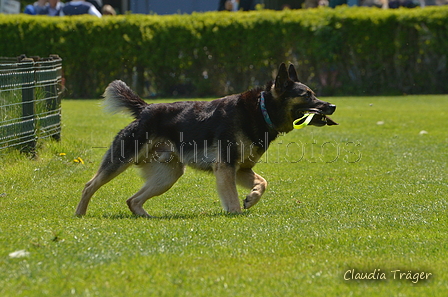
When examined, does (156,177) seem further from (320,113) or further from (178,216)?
(320,113)

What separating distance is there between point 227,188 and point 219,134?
59 cm

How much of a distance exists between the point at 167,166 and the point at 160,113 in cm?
63

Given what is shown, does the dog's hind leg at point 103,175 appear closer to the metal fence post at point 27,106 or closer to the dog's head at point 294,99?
the dog's head at point 294,99

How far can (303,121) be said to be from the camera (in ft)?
24.9

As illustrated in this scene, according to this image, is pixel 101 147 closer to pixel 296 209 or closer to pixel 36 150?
pixel 36 150

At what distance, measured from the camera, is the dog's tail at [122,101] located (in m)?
7.73

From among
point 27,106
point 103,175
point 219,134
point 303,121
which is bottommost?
point 103,175

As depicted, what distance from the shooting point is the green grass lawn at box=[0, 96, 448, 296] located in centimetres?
445

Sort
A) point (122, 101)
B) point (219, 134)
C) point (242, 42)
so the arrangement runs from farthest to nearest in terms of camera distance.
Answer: point (242, 42) < point (122, 101) < point (219, 134)

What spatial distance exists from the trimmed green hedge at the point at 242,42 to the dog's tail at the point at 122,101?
1407 centimetres

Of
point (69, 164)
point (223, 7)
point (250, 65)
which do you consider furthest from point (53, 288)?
point (223, 7)

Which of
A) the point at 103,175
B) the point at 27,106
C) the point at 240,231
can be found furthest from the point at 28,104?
the point at 240,231

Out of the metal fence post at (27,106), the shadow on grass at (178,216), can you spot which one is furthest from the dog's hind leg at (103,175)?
the metal fence post at (27,106)

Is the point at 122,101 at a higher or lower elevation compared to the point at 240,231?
higher
